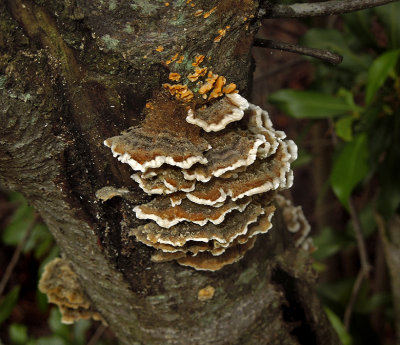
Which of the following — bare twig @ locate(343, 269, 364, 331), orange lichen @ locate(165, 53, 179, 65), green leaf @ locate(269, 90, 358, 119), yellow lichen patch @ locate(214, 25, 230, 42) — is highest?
yellow lichen patch @ locate(214, 25, 230, 42)

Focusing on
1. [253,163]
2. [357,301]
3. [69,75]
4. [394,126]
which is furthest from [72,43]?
[357,301]

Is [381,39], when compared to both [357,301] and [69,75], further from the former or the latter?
[69,75]

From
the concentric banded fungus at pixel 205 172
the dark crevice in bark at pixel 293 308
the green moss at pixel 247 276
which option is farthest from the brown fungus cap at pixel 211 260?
the dark crevice in bark at pixel 293 308

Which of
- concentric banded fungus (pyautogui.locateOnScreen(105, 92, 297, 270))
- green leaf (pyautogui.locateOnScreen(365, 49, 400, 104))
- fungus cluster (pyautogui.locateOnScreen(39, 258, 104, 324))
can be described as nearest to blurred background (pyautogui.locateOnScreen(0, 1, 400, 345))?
green leaf (pyautogui.locateOnScreen(365, 49, 400, 104))

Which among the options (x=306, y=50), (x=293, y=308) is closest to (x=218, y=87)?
(x=306, y=50)

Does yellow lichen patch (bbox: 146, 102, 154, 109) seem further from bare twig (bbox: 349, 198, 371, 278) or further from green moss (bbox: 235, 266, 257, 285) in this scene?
bare twig (bbox: 349, 198, 371, 278)

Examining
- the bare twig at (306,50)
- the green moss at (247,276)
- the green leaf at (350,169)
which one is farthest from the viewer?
the green leaf at (350,169)

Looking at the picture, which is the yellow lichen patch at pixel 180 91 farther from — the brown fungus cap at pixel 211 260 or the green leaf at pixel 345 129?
the green leaf at pixel 345 129
